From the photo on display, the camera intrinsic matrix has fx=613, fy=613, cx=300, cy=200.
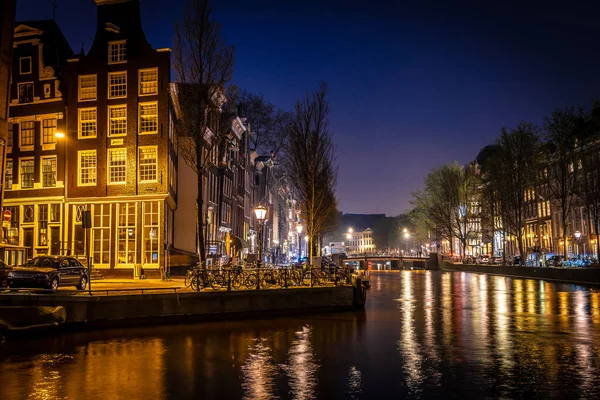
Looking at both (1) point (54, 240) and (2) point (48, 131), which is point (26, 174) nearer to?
(2) point (48, 131)

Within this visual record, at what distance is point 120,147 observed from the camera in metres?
44.2

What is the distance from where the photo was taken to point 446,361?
1800 cm

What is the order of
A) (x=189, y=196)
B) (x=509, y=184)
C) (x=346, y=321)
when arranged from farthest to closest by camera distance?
(x=509, y=184), (x=189, y=196), (x=346, y=321)

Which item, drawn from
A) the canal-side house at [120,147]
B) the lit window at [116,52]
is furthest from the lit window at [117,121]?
the lit window at [116,52]

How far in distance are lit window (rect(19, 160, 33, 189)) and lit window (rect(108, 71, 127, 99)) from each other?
8.34 meters

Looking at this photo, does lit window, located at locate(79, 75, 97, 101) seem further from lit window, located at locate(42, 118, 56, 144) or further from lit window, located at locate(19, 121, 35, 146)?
lit window, located at locate(19, 121, 35, 146)

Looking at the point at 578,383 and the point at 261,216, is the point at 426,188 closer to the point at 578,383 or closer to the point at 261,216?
the point at 261,216

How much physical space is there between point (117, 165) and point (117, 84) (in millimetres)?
5939

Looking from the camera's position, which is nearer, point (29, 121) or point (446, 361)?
point (446, 361)

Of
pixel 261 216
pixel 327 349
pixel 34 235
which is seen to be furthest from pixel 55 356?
pixel 34 235

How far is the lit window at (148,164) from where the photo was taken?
43.8 metres

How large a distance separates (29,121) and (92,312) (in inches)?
1007

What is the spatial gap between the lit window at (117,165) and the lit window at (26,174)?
6757 millimetres

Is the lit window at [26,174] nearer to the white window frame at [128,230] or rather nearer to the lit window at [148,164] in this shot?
the white window frame at [128,230]
